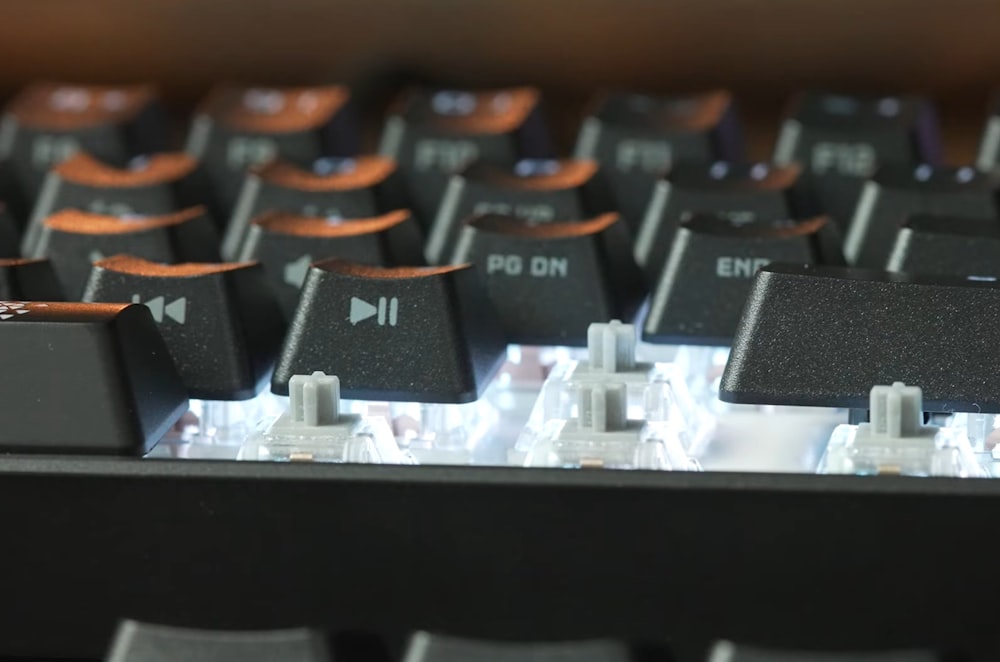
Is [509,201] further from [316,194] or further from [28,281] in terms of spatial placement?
[28,281]

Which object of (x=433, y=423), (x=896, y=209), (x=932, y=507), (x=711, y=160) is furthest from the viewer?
(x=711, y=160)

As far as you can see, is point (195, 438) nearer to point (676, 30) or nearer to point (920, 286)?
point (920, 286)

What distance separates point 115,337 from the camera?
1.79 ft

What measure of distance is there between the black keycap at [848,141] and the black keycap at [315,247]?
0.21m

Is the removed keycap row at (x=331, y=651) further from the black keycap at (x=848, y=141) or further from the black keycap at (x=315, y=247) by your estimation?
the black keycap at (x=848, y=141)

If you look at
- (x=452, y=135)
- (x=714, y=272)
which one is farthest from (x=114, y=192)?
(x=714, y=272)

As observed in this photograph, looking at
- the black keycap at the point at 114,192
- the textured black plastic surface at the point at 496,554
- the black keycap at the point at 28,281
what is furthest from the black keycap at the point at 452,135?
the textured black plastic surface at the point at 496,554

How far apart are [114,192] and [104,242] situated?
9cm

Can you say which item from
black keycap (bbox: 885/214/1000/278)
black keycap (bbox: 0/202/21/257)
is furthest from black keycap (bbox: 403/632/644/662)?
black keycap (bbox: 0/202/21/257)

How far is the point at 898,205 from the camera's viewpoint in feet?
2.34

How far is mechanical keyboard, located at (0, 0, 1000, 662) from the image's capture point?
0.49 metres

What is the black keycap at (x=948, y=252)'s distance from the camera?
63 centimetres

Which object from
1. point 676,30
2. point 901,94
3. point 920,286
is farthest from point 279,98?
point 920,286

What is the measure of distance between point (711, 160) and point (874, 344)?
0.31 m
